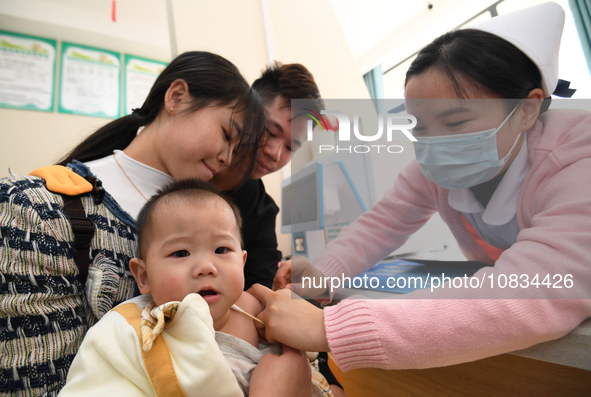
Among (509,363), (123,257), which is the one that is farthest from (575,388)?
(123,257)

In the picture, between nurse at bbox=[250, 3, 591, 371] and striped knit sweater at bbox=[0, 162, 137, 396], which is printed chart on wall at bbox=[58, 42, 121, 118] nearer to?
striped knit sweater at bbox=[0, 162, 137, 396]

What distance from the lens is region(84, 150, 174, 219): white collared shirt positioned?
820mm

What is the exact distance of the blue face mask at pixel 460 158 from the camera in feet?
1.66

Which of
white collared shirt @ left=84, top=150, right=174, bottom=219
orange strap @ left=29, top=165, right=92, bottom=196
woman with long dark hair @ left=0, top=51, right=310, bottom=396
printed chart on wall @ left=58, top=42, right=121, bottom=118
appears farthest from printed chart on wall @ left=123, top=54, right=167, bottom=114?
orange strap @ left=29, top=165, right=92, bottom=196

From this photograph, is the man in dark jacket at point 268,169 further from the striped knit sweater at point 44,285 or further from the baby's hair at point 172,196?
the striped knit sweater at point 44,285

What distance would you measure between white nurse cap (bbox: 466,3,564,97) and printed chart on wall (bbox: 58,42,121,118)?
285cm

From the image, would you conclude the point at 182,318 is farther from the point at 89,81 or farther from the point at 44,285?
the point at 89,81

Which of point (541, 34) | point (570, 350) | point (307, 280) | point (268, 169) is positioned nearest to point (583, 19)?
point (541, 34)

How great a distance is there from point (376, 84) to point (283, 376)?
A: 2.24 ft

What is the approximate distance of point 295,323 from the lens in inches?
24.3

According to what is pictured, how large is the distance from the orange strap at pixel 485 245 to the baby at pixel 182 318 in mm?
475

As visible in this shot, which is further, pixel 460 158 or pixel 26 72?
pixel 26 72

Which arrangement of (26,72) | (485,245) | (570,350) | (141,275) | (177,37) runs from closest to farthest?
1. (570,350)
2. (485,245)
3. (141,275)
4. (177,37)
5. (26,72)

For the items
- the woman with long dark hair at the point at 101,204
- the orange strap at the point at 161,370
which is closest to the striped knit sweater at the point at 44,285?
the woman with long dark hair at the point at 101,204
